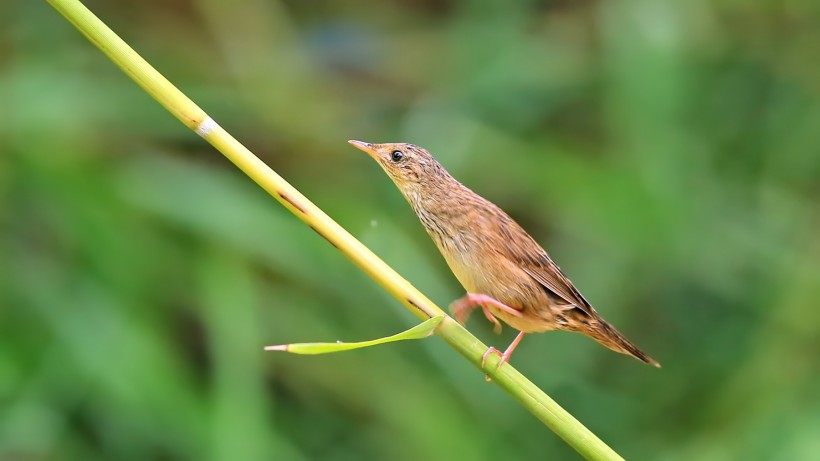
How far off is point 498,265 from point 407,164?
378 mm

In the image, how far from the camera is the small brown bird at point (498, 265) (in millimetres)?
2336

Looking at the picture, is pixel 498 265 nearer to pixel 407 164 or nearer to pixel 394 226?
pixel 407 164

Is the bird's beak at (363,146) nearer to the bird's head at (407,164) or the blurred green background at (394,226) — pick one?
the bird's head at (407,164)

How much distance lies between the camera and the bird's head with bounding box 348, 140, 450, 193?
2.51 meters

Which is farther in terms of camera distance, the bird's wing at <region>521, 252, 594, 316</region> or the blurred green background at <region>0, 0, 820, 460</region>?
the blurred green background at <region>0, 0, 820, 460</region>

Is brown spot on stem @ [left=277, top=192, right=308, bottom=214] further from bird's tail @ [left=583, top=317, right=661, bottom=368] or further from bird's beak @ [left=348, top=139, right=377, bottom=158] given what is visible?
bird's tail @ [left=583, top=317, right=661, bottom=368]

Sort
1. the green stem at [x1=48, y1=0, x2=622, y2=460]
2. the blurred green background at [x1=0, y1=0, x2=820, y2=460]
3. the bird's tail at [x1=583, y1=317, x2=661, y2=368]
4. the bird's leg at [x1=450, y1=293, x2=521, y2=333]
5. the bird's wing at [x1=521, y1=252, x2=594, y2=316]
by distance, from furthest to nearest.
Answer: the blurred green background at [x1=0, y1=0, x2=820, y2=460], the bird's wing at [x1=521, y1=252, x2=594, y2=316], the bird's tail at [x1=583, y1=317, x2=661, y2=368], the bird's leg at [x1=450, y1=293, x2=521, y2=333], the green stem at [x1=48, y1=0, x2=622, y2=460]

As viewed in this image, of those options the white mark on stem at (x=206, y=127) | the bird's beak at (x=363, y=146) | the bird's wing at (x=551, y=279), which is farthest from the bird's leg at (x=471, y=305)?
the white mark on stem at (x=206, y=127)

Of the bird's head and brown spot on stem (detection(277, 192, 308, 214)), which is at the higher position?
the bird's head

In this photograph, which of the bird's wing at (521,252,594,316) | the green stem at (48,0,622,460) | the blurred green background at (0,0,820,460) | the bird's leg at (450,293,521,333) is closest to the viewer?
the green stem at (48,0,622,460)

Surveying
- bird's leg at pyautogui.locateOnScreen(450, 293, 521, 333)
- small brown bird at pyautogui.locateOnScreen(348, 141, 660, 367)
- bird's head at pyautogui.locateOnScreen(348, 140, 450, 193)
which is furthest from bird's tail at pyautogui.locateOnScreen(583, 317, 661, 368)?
bird's head at pyautogui.locateOnScreen(348, 140, 450, 193)

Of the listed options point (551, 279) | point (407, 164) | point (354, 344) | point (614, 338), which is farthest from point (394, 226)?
point (354, 344)

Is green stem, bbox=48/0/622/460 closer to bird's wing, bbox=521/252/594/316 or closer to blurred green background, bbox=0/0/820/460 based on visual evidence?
bird's wing, bbox=521/252/594/316

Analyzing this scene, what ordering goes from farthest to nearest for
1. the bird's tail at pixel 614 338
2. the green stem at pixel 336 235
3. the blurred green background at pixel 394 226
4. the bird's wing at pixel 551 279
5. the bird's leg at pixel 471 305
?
the blurred green background at pixel 394 226
the bird's wing at pixel 551 279
the bird's tail at pixel 614 338
the bird's leg at pixel 471 305
the green stem at pixel 336 235
